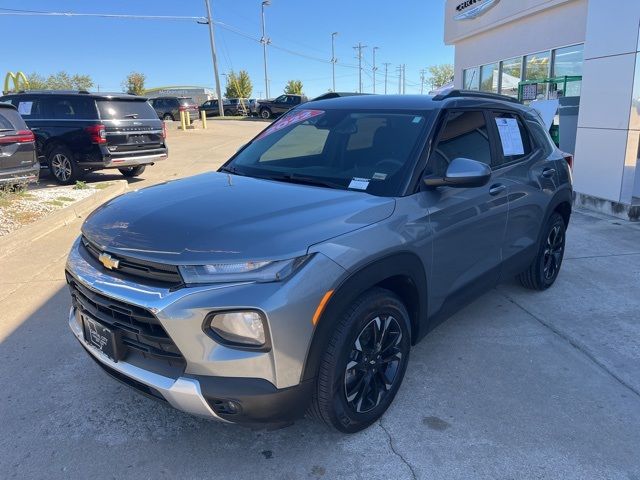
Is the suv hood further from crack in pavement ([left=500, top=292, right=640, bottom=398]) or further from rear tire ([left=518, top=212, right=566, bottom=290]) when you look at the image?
rear tire ([left=518, top=212, right=566, bottom=290])

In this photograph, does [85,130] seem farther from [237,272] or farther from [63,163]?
[237,272]

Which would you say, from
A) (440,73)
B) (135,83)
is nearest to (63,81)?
(135,83)

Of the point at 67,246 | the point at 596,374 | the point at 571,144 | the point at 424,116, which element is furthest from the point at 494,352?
the point at 571,144

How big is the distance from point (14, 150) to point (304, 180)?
21.8 ft

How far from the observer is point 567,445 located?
269 cm

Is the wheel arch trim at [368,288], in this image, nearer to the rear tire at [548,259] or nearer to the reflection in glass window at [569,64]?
the rear tire at [548,259]

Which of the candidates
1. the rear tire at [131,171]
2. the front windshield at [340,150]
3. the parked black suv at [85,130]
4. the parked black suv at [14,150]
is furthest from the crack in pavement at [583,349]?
the rear tire at [131,171]

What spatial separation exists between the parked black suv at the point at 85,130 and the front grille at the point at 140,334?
27.2ft

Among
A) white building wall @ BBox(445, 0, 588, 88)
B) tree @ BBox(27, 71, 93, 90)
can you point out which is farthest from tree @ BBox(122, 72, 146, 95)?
white building wall @ BBox(445, 0, 588, 88)

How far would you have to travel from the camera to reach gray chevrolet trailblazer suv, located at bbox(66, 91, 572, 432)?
2.19 m

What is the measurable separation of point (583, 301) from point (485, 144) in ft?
6.26

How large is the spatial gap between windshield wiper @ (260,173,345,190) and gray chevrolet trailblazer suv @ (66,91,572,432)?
0.05ft

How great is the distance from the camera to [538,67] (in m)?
14.6

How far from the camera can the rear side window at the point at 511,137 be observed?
388 centimetres
